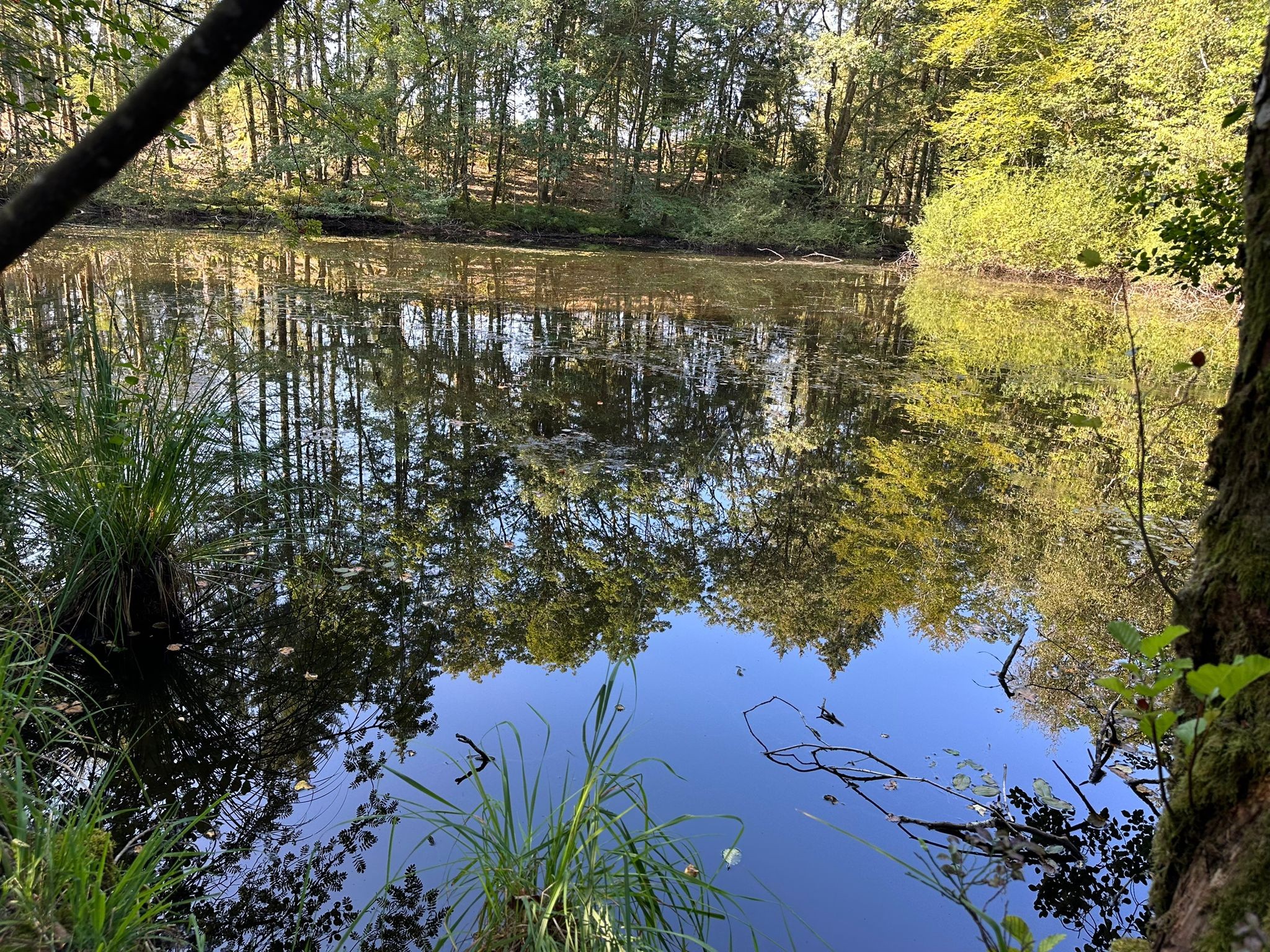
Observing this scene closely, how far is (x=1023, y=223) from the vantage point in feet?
63.1

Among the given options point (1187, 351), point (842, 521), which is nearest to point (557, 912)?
point (842, 521)

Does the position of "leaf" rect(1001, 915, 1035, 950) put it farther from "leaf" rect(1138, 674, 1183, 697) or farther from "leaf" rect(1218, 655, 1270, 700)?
"leaf" rect(1218, 655, 1270, 700)

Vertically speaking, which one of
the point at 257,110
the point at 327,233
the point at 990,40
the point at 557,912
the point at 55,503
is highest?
the point at 990,40

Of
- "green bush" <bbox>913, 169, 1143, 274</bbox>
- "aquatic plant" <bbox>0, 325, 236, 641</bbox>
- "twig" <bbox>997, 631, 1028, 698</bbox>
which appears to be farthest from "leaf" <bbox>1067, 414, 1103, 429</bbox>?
"green bush" <bbox>913, 169, 1143, 274</bbox>

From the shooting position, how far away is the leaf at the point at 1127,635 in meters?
1.20

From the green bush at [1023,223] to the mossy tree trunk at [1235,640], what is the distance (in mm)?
16568

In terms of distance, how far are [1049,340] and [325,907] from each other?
12.0 metres

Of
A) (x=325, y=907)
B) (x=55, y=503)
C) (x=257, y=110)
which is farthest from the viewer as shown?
(x=257, y=110)

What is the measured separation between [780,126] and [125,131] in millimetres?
32620

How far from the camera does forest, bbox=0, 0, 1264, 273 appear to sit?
1666cm

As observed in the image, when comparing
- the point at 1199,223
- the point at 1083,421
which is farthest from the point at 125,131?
the point at 1199,223

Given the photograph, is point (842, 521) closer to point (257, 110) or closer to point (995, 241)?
point (995, 241)

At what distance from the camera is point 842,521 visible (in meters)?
5.00

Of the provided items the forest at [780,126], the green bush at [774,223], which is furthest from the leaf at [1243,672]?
the green bush at [774,223]
